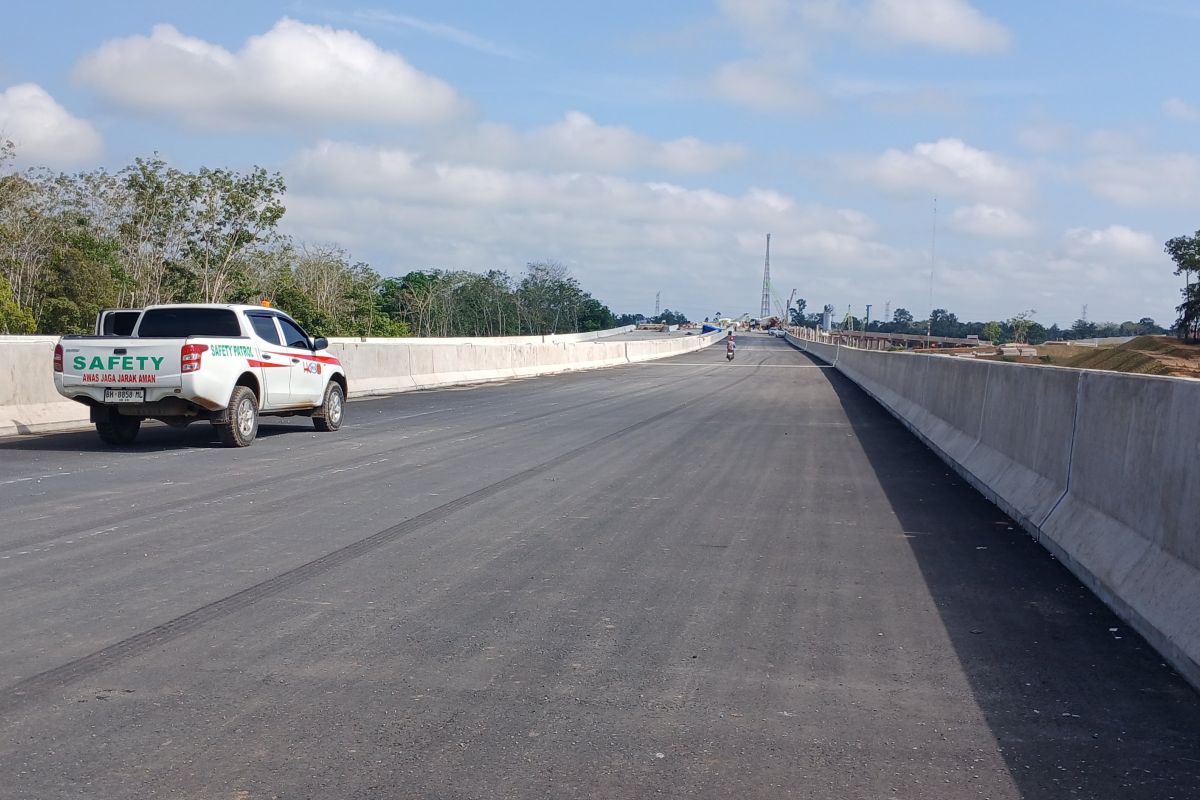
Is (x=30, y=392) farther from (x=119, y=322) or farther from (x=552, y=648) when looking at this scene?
(x=552, y=648)

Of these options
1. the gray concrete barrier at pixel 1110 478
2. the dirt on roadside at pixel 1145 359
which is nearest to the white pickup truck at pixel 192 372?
the gray concrete barrier at pixel 1110 478

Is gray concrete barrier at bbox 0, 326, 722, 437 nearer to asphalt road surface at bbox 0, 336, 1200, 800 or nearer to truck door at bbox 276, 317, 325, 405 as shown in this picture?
truck door at bbox 276, 317, 325, 405

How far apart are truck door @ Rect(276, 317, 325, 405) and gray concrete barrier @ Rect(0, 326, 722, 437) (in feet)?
11.8

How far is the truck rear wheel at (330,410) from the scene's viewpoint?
1755 cm

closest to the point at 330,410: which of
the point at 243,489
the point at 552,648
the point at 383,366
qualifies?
the point at 243,489

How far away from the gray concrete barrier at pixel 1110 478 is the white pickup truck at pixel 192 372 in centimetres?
936

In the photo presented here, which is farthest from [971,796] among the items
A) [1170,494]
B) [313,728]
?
[1170,494]

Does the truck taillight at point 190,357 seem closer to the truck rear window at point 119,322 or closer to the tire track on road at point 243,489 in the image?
the tire track on road at point 243,489

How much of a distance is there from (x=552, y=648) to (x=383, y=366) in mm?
23574

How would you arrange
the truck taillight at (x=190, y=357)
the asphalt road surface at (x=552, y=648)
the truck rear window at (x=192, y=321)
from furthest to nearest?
the truck rear window at (x=192, y=321), the truck taillight at (x=190, y=357), the asphalt road surface at (x=552, y=648)

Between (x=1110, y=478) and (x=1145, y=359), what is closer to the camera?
(x=1110, y=478)

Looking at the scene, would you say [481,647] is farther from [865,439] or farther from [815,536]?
[865,439]

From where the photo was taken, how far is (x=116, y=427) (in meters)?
15.1

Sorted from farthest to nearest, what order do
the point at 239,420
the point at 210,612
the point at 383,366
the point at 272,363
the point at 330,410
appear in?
the point at 383,366, the point at 330,410, the point at 272,363, the point at 239,420, the point at 210,612
